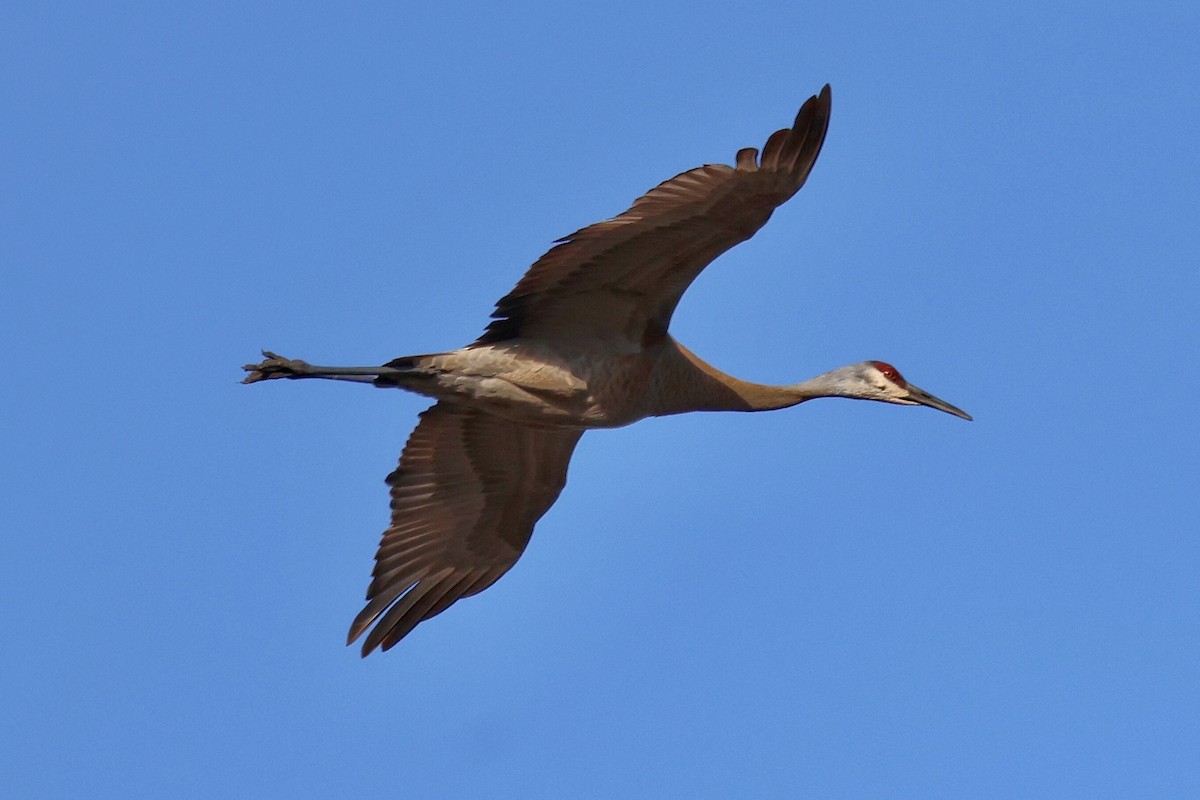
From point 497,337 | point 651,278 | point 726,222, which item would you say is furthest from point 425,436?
point 726,222

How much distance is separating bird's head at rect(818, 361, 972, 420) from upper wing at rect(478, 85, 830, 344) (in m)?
1.76

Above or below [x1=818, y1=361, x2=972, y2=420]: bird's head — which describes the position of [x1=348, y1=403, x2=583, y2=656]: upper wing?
below

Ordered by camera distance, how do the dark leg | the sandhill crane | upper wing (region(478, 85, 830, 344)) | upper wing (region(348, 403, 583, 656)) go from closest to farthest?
upper wing (region(478, 85, 830, 344)) < the sandhill crane < the dark leg < upper wing (region(348, 403, 583, 656))

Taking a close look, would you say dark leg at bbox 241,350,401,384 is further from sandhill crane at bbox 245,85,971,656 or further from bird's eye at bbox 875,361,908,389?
bird's eye at bbox 875,361,908,389

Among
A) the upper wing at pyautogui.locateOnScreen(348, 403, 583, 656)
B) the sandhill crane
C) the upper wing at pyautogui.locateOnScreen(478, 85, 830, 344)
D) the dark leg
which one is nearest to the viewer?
the upper wing at pyautogui.locateOnScreen(478, 85, 830, 344)

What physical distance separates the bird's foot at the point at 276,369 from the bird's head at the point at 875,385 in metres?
3.56

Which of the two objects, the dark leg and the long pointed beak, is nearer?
the dark leg

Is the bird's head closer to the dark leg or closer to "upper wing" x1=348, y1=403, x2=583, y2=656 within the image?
"upper wing" x1=348, y1=403, x2=583, y2=656

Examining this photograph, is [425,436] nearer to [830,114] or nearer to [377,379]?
[377,379]

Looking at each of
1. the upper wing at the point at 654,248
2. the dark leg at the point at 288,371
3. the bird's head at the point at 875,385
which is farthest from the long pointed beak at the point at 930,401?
the dark leg at the point at 288,371

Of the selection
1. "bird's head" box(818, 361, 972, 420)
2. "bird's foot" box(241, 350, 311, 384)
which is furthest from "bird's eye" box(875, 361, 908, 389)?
"bird's foot" box(241, 350, 311, 384)

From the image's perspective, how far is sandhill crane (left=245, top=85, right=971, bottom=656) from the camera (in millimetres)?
10078

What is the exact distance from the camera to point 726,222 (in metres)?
10.2

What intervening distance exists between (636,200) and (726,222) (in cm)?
54
